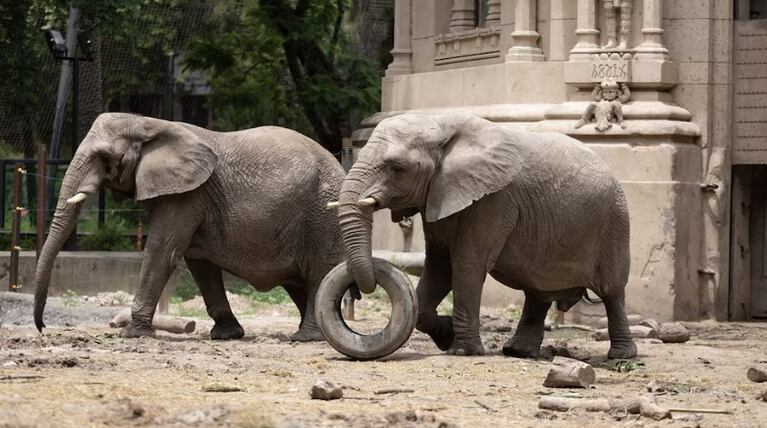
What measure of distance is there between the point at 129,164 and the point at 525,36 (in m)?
6.10

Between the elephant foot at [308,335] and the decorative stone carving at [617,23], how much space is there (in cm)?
540

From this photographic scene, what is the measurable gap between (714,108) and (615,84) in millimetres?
1281

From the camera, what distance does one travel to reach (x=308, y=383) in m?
11.8

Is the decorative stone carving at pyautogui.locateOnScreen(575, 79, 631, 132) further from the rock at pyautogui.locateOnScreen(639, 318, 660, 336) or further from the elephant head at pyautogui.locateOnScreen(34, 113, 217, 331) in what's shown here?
the elephant head at pyautogui.locateOnScreen(34, 113, 217, 331)

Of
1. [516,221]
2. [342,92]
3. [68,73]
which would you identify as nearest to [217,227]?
[516,221]

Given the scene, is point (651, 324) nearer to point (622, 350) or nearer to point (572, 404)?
point (622, 350)

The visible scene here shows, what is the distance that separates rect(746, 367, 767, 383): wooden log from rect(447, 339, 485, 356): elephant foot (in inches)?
85.1

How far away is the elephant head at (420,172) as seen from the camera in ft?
43.3

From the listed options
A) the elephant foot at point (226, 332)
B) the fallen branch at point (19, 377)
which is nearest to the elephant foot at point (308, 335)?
the elephant foot at point (226, 332)

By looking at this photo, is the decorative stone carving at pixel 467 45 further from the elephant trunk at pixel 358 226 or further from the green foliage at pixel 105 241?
the elephant trunk at pixel 358 226

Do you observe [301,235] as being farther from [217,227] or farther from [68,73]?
[68,73]

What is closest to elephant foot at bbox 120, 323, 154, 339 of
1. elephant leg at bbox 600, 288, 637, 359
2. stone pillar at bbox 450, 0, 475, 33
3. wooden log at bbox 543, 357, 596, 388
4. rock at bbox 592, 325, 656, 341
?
elephant leg at bbox 600, 288, 637, 359

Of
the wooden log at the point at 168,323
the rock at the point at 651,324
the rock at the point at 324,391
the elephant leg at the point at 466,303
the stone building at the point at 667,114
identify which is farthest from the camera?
the stone building at the point at 667,114

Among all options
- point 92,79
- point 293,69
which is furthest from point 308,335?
point 92,79
